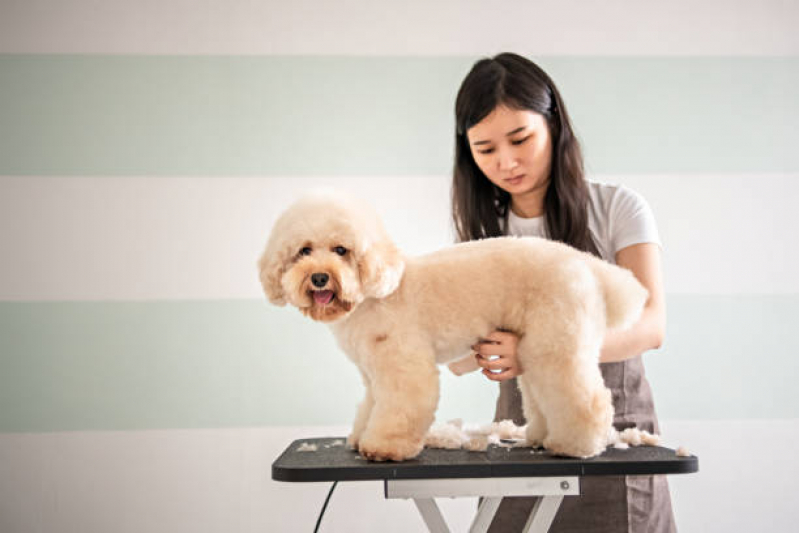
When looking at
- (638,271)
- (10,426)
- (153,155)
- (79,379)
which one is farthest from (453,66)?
(10,426)

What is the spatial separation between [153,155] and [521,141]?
1.92 m

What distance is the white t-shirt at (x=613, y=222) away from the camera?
1.67 metres

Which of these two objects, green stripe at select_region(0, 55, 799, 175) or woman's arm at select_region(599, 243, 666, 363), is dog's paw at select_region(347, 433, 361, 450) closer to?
woman's arm at select_region(599, 243, 666, 363)

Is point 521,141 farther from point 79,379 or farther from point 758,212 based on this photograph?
point 79,379

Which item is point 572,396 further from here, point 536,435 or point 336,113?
point 336,113

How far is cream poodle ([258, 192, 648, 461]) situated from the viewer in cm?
122

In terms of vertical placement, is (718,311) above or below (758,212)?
below

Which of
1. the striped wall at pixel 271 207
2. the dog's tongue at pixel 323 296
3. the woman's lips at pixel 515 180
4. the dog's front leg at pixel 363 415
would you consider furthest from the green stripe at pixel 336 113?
the dog's tongue at pixel 323 296

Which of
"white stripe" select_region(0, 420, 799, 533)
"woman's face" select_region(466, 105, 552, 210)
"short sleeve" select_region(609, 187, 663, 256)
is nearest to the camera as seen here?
"woman's face" select_region(466, 105, 552, 210)

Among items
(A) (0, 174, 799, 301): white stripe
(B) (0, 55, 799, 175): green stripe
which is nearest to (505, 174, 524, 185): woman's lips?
(A) (0, 174, 799, 301): white stripe

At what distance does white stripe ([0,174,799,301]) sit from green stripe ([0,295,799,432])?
11 centimetres

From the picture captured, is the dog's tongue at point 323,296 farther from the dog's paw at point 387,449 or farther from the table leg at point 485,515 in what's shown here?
the table leg at point 485,515

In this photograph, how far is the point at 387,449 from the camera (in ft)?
4.03

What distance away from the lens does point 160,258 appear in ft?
9.16
